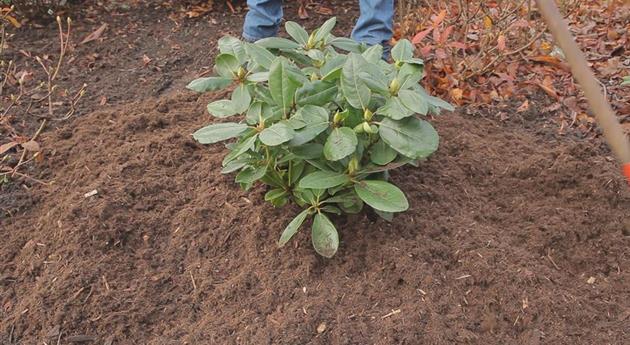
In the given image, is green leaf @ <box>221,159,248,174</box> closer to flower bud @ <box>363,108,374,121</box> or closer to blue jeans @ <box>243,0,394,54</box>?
flower bud @ <box>363,108,374,121</box>

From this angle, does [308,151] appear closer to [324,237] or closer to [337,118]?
[337,118]

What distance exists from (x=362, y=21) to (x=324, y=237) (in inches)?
65.4

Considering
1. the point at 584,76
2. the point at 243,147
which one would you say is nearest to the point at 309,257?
the point at 243,147

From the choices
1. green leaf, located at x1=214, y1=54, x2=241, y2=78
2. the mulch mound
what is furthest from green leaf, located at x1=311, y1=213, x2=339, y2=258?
green leaf, located at x1=214, y1=54, x2=241, y2=78

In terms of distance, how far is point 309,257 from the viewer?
2.16m

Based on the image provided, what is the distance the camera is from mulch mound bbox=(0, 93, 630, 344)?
200 centimetres

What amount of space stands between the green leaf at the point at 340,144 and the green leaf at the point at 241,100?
1.01 feet

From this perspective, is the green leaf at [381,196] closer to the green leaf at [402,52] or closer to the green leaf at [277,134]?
the green leaf at [277,134]

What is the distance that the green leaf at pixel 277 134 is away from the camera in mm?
1854

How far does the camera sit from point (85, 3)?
14.3 feet

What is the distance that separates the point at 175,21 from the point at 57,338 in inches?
104

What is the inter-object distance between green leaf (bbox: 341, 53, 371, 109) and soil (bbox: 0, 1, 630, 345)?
0.49 metres

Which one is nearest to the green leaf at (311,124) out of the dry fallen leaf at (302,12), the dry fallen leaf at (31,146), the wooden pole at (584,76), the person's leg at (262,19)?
the wooden pole at (584,76)

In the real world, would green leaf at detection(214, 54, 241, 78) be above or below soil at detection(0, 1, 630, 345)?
above
